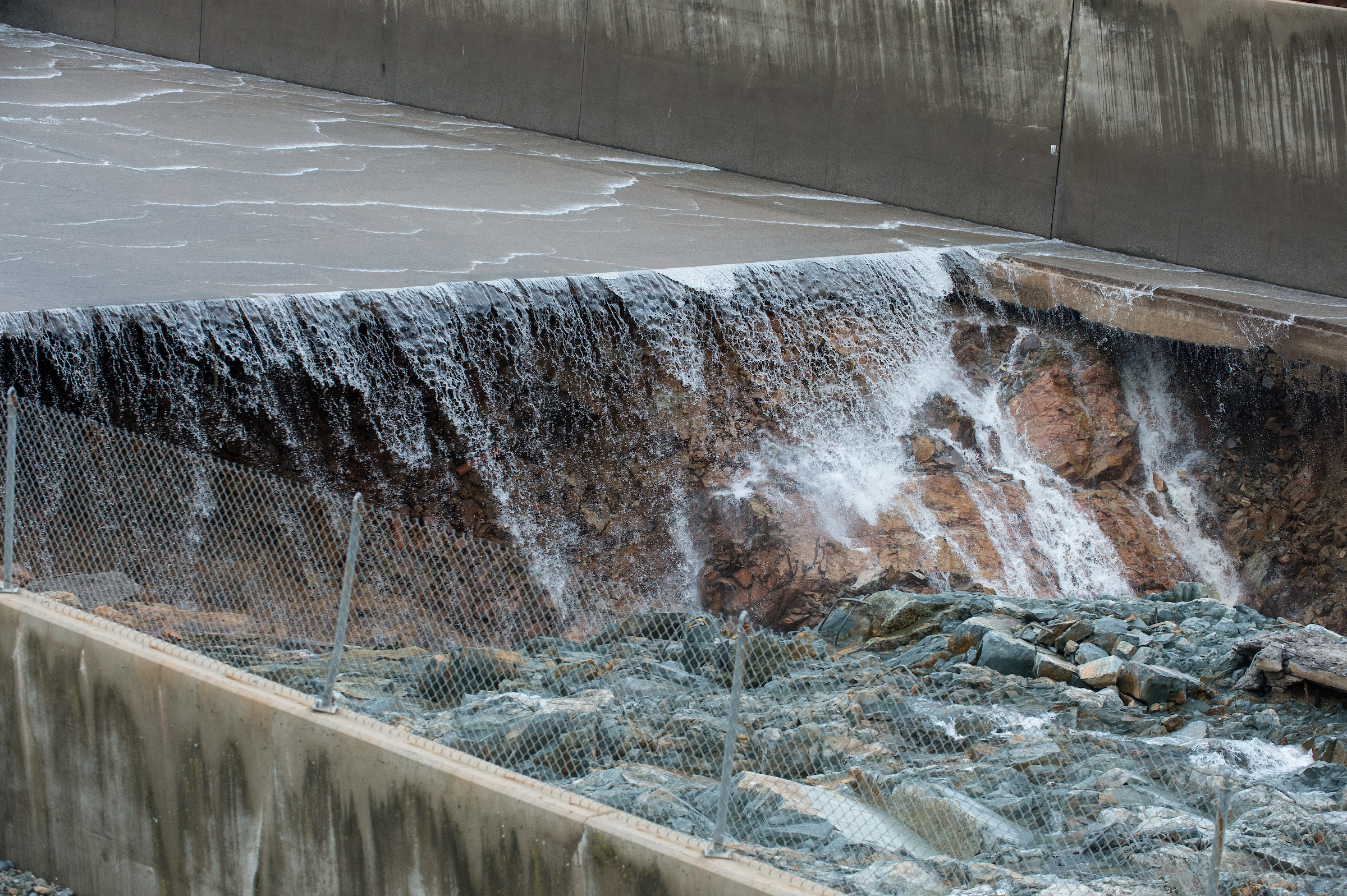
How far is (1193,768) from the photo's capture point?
5.79 metres

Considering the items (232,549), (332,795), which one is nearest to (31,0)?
(232,549)

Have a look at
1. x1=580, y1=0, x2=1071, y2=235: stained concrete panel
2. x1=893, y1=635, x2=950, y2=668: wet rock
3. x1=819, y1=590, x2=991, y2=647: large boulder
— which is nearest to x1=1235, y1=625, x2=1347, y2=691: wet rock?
x1=893, y1=635, x2=950, y2=668: wet rock

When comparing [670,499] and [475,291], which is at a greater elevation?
[475,291]

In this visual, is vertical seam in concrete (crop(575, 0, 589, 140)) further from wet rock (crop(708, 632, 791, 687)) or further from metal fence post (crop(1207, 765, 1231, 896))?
metal fence post (crop(1207, 765, 1231, 896))

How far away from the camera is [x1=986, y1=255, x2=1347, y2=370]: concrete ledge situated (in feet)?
38.1

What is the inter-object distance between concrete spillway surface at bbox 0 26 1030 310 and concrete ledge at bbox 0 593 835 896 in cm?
353

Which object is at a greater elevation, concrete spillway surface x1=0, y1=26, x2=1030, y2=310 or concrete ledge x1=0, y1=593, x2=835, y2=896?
concrete spillway surface x1=0, y1=26, x2=1030, y2=310

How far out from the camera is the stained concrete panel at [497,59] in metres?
16.3

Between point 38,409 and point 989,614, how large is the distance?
643 cm

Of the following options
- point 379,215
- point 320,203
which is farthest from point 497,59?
point 379,215

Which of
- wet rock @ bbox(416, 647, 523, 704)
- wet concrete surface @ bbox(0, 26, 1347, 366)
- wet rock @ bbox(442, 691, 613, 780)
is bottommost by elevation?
wet rock @ bbox(416, 647, 523, 704)

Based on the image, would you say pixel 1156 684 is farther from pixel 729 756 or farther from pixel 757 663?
pixel 729 756

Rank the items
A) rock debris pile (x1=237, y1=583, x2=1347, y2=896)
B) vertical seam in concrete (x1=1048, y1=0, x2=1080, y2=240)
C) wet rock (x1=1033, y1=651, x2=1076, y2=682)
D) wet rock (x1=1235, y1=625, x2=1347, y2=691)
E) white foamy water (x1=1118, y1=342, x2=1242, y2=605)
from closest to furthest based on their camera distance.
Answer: rock debris pile (x1=237, y1=583, x2=1347, y2=896)
wet rock (x1=1235, y1=625, x2=1347, y2=691)
wet rock (x1=1033, y1=651, x2=1076, y2=682)
white foamy water (x1=1118, y1=342, x2=1242, y2=605)
vertical seam in concrete (x1=1048, y1=0, x2=1080, y2=240)

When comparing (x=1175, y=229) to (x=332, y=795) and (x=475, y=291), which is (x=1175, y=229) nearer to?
(x=475, y=291)
